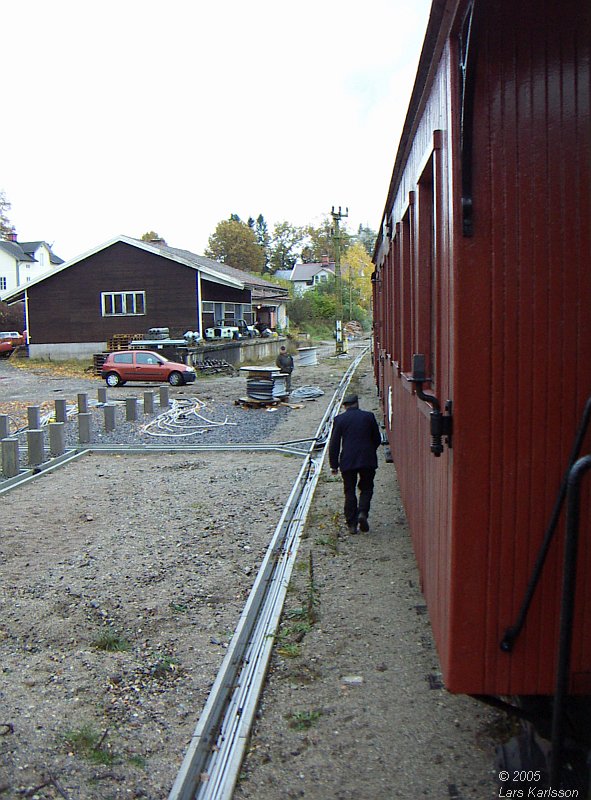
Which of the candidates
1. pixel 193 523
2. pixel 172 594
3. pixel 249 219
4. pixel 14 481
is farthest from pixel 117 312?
pixel 249 219

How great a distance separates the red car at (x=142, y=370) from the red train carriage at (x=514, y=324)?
26125mm

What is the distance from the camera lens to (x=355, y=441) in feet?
28.1

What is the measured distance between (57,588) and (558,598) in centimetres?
506

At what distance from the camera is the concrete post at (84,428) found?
15684 millimetres

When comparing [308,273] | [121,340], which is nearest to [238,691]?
[121,340]

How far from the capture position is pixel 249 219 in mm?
130875

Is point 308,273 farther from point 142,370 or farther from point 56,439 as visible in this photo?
point 56,439

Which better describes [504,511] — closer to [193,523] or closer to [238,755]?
[238,755]

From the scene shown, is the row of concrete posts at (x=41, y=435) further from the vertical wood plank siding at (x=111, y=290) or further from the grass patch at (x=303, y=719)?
the vertical wood plank siding at (x=111, y=290)

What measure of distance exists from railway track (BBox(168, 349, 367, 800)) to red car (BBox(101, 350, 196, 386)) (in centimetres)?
2076

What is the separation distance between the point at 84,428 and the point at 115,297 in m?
24.8

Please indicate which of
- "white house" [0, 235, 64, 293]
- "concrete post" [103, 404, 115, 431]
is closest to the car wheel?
"concrete post" [103, 404, 115, 431]

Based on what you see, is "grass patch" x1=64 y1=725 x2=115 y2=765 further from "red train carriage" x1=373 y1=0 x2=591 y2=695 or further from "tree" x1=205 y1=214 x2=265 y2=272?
"tree" x1=205 y1=214 x2=265 y2=272

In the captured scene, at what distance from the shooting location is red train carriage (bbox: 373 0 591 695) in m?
2.92
